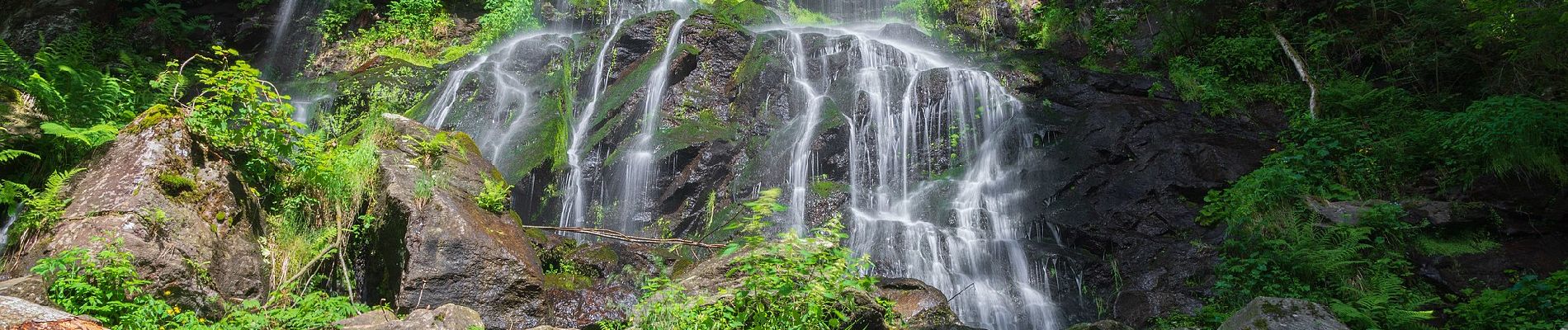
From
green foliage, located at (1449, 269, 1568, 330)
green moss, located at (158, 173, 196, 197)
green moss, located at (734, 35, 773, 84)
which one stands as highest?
green moss, located at (734, 35, 773, 84)

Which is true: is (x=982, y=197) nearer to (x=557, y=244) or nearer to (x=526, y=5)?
(x=557, y=244)

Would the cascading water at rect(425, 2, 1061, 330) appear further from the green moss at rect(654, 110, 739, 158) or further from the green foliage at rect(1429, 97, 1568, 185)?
the green foliage at rect(1429, 97, 1568, 185)

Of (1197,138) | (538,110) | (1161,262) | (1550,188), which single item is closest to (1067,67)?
(1197,138)

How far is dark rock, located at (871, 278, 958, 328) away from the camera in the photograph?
5.71 m

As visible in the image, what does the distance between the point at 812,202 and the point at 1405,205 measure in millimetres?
5712

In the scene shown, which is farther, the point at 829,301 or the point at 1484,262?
the point at 1484,262

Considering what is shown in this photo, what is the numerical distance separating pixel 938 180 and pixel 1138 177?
225 centimetres

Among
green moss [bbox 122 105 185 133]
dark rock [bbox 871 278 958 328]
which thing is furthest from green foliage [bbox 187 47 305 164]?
dark rock [bbox 871 278 958 328]

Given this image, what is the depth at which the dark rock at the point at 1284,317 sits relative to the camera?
13.2 ft

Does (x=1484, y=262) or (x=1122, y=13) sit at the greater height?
(x=1122, y=13)

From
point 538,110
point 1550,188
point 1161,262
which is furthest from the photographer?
point 538,110

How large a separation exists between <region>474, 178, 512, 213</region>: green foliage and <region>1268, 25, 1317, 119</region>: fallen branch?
30.2 feet

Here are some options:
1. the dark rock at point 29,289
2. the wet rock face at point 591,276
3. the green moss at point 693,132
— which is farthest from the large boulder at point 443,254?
the green moss at point 693,132

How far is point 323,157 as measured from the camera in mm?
5973
